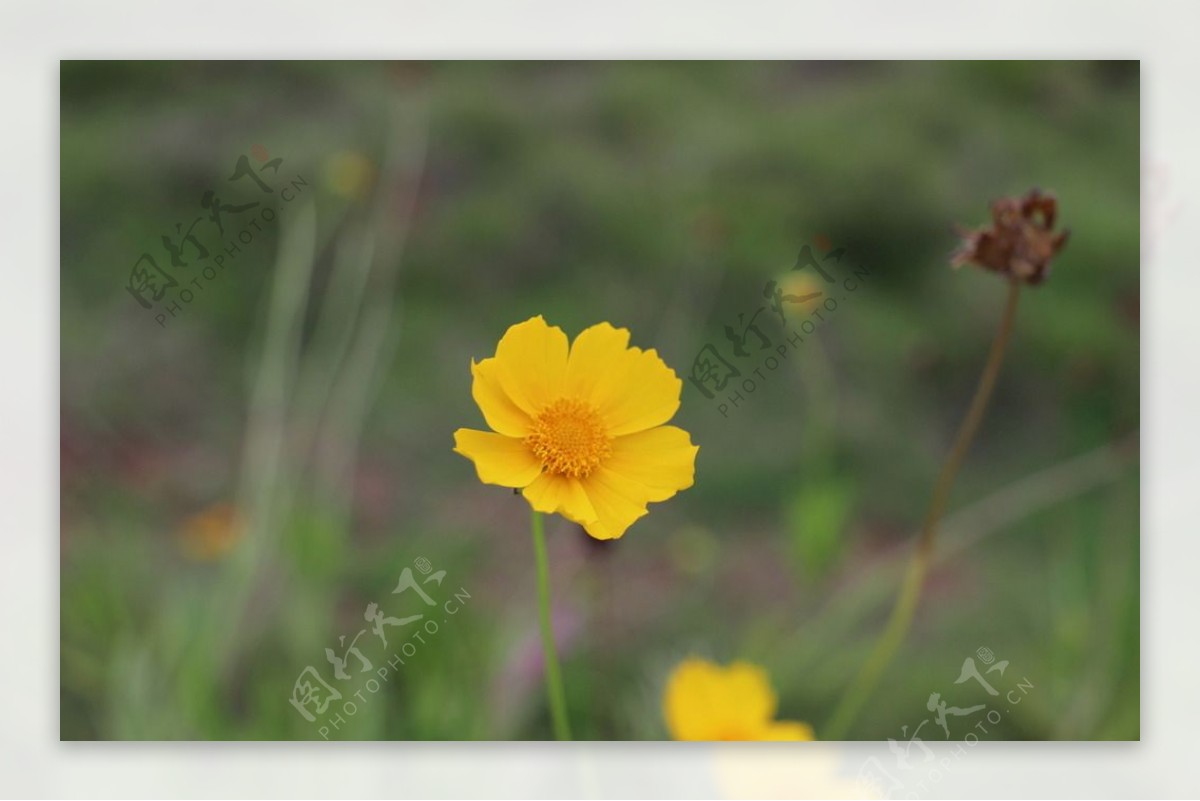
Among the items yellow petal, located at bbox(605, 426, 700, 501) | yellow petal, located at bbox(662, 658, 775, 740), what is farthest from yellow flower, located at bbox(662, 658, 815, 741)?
yellow petal, located at bbox(605, 426, 700, 501)

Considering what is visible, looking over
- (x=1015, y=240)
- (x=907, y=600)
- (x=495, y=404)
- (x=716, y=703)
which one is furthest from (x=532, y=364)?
(x=907, y=600)

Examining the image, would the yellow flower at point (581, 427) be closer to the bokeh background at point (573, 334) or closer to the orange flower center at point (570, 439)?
the orange flower center at point (570, 439)

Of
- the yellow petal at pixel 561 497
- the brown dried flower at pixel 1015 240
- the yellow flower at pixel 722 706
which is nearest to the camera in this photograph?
the yellow petal at pixel 561 497

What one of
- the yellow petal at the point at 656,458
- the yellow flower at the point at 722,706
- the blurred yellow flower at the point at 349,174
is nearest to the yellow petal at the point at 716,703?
the yellow flower at the point at 722,706

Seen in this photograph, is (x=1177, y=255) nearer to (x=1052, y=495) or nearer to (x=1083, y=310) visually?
(x=1083, y=310)

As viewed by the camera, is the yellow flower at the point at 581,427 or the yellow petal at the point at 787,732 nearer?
the yellow flower at the point at 581,427

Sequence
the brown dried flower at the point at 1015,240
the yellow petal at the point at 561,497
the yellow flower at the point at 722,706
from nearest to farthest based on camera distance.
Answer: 1. the yellow petal at the point at 561,497
2. the brown dried flower at the point at 1015,240
3. the yellow flower at the point at 722,706

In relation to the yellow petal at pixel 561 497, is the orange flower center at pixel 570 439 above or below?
above

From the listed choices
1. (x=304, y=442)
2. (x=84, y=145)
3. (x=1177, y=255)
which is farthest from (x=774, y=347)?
(x=84, y=145)
